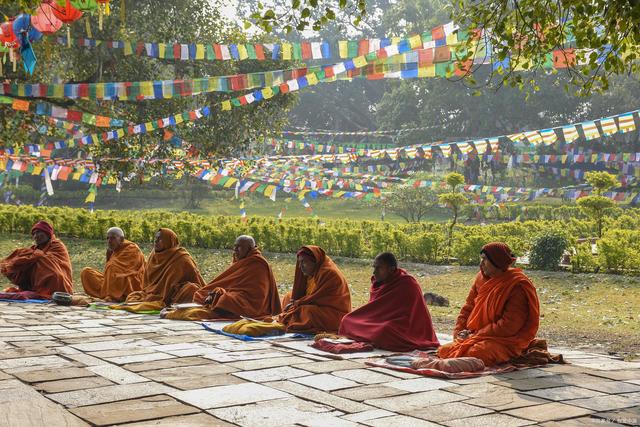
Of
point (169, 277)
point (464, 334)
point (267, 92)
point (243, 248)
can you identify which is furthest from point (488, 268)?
point (267, 92)

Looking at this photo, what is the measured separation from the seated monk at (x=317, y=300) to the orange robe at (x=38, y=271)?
4021 millimetres

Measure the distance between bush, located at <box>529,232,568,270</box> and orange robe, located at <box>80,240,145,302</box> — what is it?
7557mm

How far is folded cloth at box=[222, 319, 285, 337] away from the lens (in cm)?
825

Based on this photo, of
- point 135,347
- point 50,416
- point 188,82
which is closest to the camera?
point 50,416

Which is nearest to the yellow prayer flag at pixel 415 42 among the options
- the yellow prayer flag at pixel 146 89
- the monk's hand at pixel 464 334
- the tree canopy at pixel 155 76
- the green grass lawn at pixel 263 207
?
the yellow prayer flag at pixel 146 89

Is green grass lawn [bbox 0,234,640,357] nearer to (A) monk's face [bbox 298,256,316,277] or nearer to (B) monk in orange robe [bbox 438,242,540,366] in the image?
(B) monk in orange robe [bbox 438,242,540,366]

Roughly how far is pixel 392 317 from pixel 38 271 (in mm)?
5829

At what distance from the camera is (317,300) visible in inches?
343

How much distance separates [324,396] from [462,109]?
37695 millimetres

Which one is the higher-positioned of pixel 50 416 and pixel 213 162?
pixel 213 162

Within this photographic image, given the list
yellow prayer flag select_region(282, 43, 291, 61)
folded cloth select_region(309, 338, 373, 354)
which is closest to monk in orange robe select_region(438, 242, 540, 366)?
folded cloth select_region(309, 338, 373, 354)

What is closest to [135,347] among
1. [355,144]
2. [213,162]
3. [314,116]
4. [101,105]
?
[101,105]

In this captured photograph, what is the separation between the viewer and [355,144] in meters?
42.2

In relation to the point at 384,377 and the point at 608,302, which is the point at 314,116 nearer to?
the point at 608,302
